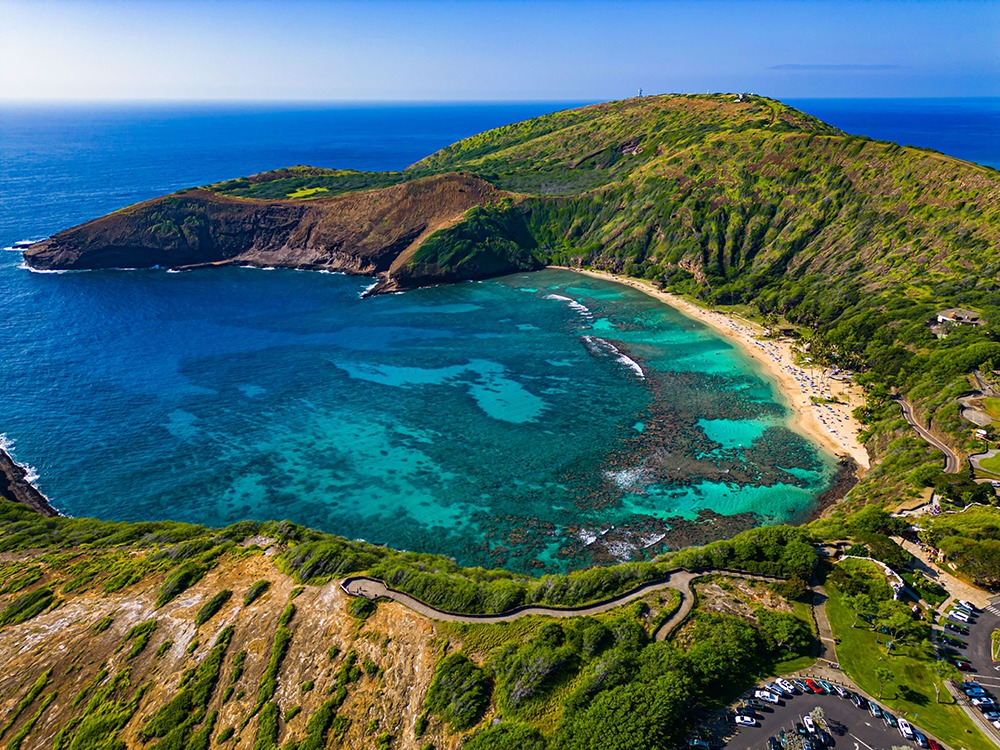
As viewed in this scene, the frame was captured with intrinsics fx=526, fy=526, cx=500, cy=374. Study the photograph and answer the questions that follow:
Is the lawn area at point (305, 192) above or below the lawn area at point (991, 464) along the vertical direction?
above

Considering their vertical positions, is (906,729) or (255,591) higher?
(906,729)

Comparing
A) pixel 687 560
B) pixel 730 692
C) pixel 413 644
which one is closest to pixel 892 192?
pixel 687 560

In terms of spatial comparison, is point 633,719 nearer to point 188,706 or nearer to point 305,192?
point 188,706

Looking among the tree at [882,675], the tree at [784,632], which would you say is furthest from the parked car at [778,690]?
the tree at [882,675]

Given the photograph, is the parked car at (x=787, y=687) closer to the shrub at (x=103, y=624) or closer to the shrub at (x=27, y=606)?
the shrub at (x=103, y=624)

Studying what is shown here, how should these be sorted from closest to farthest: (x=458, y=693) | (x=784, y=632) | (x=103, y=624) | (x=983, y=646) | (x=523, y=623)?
1. (x=458, y=693)
2. (x=983, y=646)
3. (x=784, y=632)
4. (x=523, y=623)
5. (x=103, y=624)

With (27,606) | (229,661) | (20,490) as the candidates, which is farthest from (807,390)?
(20,490)

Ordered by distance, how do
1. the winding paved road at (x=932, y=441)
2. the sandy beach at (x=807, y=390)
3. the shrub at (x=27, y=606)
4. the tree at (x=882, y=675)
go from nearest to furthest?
the tree at (x=882, y=675) < the shrub at (x=27, y=606) < the winding paved road at (x=932, y=441) < the sandy beach at (x=807, y=390)
